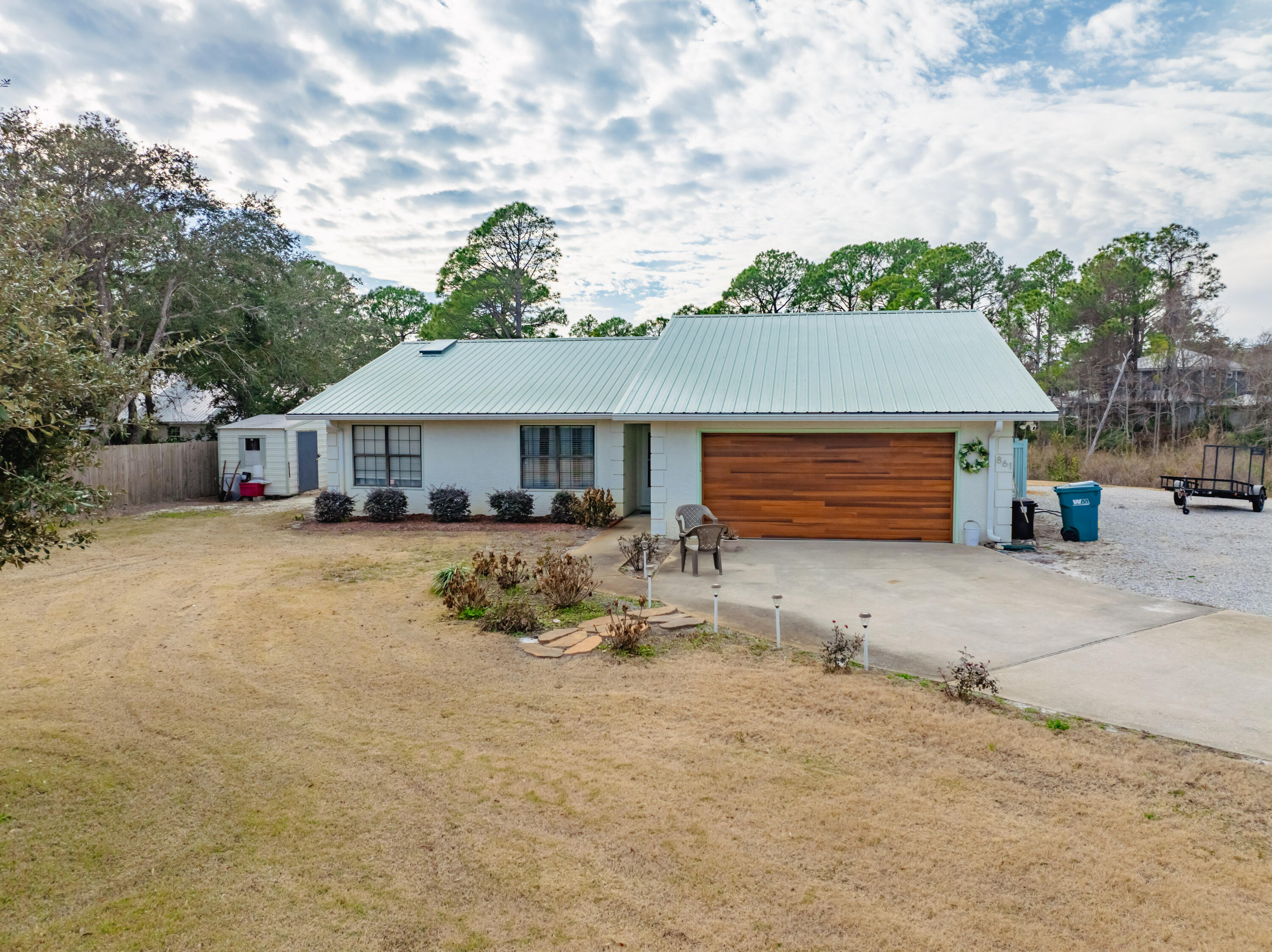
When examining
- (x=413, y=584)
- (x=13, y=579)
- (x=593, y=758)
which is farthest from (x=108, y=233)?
(x=593, y=758)

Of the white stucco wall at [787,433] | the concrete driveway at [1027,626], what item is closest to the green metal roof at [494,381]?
the white stucco wall at [787,433]

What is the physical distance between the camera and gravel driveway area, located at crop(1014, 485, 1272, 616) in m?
8.94

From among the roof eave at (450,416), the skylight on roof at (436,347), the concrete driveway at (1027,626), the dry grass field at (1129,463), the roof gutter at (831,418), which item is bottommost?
the concrete driveway at (1027,626)

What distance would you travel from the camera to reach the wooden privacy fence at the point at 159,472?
1842cm

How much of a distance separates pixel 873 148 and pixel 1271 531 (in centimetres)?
1116

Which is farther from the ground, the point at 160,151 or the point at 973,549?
the point at 160,151

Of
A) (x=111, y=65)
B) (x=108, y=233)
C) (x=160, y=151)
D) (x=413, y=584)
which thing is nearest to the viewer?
(x=413, y=584)

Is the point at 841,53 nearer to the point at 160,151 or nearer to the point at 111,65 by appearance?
the point at 111,65

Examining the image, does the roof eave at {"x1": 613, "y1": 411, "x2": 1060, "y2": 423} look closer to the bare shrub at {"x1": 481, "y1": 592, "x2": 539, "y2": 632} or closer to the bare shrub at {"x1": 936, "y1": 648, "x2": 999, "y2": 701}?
the bare shrub at {"x1": 481, "y1": 592, "x2": 539, "y2": 632}

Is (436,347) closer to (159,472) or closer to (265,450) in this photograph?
(265,450)

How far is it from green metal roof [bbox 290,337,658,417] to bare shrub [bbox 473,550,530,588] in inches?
236

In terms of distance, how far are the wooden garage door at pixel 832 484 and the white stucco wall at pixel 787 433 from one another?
0.45 feet

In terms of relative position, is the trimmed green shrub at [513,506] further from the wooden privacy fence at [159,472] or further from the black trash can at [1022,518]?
the black trash can at [1022,518]

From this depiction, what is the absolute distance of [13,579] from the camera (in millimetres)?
9719
